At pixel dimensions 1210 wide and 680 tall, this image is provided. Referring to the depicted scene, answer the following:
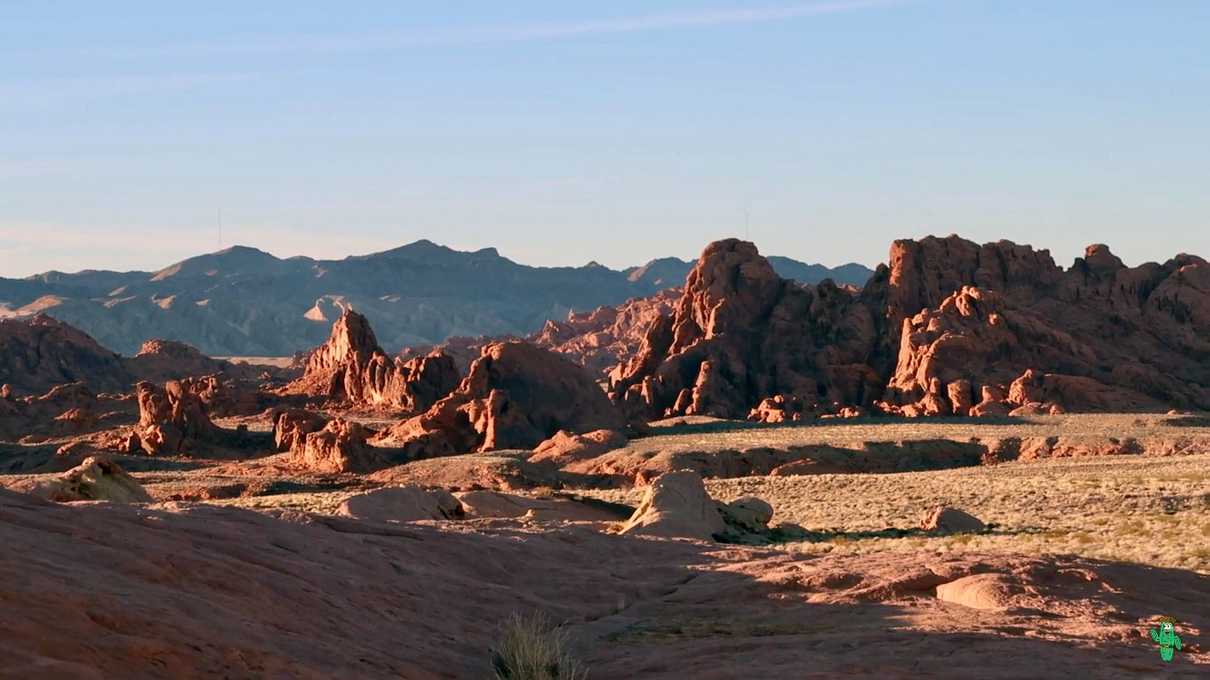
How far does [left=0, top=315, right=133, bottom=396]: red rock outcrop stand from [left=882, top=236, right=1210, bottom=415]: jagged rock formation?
2696 inches

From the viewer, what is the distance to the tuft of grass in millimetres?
14102

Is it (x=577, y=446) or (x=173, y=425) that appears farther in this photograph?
(x=173, y=425)

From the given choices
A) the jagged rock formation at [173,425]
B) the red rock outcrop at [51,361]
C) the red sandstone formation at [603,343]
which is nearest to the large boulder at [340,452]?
the jagged rock formation at [173,425]

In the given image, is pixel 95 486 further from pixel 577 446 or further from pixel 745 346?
pixel 745 346

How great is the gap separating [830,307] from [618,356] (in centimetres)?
7746

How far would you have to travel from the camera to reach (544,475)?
64.7 metres

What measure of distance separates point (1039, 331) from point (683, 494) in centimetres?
5334

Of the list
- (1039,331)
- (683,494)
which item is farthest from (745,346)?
(683,494)

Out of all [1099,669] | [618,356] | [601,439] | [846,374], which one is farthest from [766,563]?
[618,356]

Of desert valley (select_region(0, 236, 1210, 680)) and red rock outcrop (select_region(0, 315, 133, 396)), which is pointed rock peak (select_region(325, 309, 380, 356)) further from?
red rock outcrop (select_region(0, 315, 133, 396))

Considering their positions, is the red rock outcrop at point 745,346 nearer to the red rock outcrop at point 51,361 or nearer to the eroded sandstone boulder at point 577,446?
the eroded sandstone boulder at point 577,446

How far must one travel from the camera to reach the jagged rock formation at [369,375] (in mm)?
93188

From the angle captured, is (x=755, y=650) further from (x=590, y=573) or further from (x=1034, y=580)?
(x=590, y=573)

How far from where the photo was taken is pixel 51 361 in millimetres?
130625
